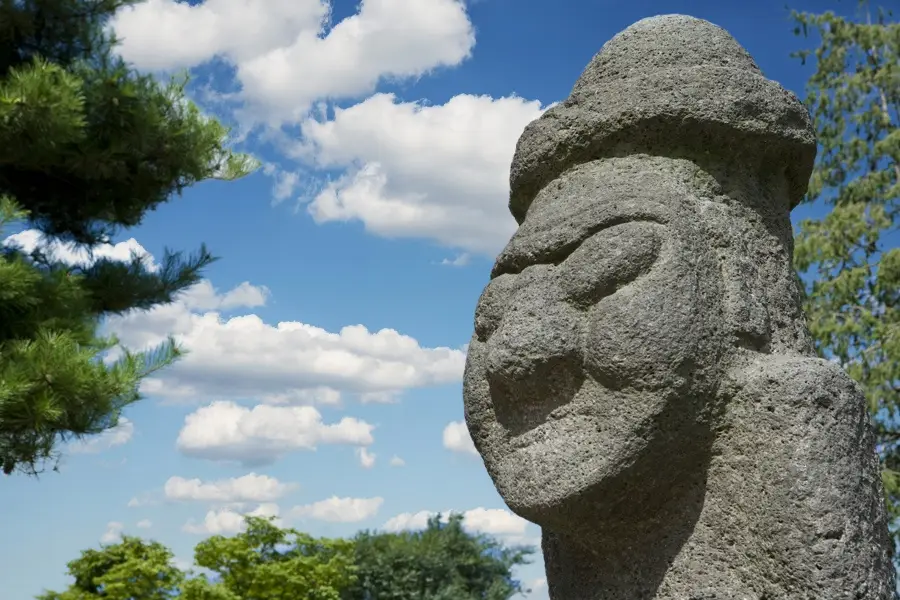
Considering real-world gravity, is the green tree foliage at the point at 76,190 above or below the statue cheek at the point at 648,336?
above

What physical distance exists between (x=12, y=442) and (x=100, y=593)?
1935 mm

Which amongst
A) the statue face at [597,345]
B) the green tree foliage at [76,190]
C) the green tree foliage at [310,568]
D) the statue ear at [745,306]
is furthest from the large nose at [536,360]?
the green tree foliage at [310,568]

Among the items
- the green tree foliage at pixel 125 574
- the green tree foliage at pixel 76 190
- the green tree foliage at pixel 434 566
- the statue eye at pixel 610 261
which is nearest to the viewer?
the statue eye at pixel 610 261

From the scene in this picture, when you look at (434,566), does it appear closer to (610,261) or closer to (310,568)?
(310,568)

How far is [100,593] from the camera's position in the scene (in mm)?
8016

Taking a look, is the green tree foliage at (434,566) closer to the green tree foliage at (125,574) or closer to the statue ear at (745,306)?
the green tree foliage at (125,574)

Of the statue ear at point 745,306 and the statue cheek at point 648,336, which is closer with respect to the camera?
the statue cheek at point 648,336

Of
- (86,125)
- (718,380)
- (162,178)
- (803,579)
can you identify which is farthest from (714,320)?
(162,178)

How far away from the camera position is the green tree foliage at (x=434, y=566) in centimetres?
872

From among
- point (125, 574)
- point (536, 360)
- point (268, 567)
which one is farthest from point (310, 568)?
point (536, 360)

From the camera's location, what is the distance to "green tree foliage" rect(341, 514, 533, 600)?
8.72 m

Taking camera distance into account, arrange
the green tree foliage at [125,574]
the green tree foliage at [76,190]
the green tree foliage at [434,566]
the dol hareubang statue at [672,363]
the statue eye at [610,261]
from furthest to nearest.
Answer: the green tree foliage at [434,566], the green tree foliage at [125,574], the green tree foliage at [76,190], the statue eye at [610,261], the dol hareubang statue at [672,363]

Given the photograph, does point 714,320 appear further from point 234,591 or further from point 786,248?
point 234,591

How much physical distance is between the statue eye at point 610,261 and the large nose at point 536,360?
0.06m
